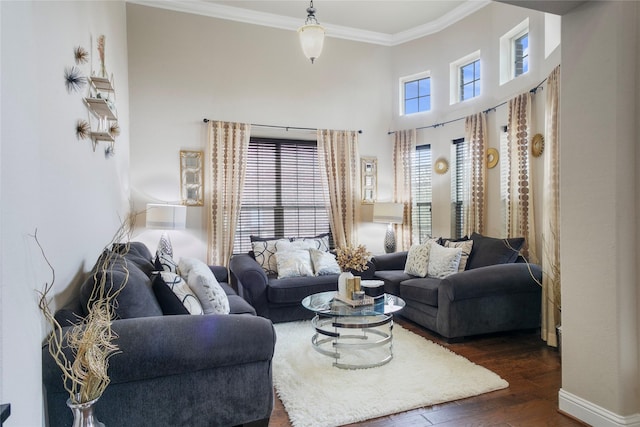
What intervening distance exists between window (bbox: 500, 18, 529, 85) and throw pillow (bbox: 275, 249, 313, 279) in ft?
10.3

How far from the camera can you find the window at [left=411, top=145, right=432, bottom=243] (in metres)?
5.39

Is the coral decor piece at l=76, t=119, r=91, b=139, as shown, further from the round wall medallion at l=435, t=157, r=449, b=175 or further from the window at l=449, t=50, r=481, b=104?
the window at l=449, t=50, r=481, b=104

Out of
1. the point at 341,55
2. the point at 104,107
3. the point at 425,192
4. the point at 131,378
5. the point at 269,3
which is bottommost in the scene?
the point at 131,378

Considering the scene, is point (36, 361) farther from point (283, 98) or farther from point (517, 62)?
point (517, 62)

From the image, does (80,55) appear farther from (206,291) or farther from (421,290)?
(421,290)

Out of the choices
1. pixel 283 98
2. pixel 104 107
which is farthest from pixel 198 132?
pixel 104 107

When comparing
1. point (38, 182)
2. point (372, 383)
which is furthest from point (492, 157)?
point (38, 182)

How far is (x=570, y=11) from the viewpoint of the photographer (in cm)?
210

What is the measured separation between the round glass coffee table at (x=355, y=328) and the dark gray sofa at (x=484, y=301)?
0.44 m

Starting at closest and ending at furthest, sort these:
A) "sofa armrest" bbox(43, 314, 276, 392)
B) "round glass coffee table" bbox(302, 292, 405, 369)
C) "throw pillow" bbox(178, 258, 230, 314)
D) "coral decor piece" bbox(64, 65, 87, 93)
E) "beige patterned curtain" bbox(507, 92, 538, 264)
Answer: "sofa armrest" bbox(43, 314, 276, 392) < "coral decor piece" bbox(64, 65, 87, 93) < "throw pillow" bbox(178, 258, 230, 314) < "round glass coffee table" bbox(302, 292, 405, 369) < "beige patterned curtain" bbox(507, 92, 538, 264)

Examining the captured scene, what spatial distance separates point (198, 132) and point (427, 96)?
3.36 metres

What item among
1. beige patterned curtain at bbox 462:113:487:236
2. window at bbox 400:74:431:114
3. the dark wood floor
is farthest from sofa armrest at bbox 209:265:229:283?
window at bbox 400:74:431:114

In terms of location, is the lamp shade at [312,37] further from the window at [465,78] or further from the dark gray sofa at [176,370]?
the dark gray sofa at [176,370]

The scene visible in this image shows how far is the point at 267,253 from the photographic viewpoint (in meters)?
4.49
